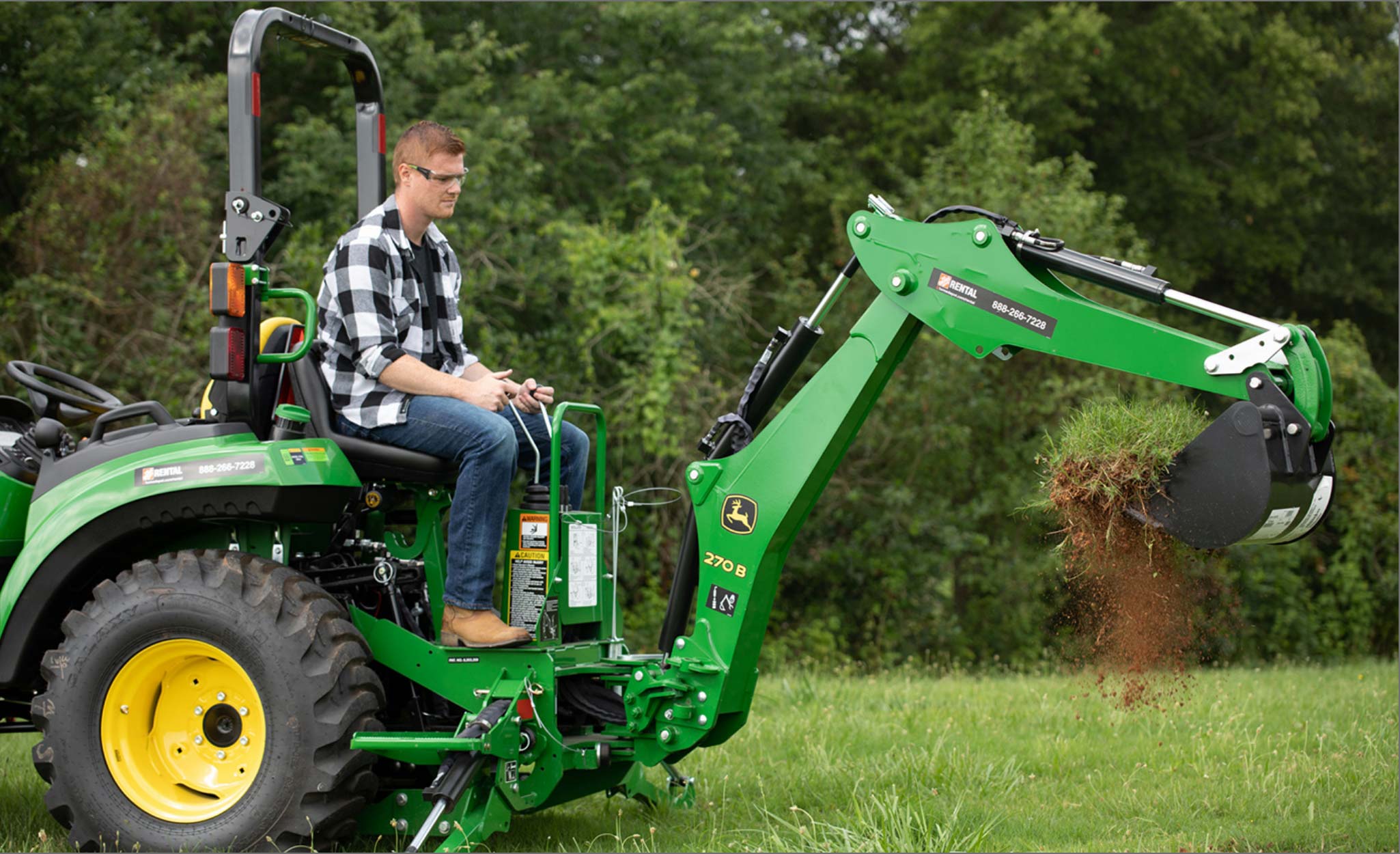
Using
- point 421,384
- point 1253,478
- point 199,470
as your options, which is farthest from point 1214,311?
point 199,470

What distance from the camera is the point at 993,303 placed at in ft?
13.9

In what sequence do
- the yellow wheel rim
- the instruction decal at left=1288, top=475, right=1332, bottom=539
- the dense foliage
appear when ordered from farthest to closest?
the dense foliage < the yellow wheel rim < the instruction decal at left=1288, top=475, right=1332, bottom=539

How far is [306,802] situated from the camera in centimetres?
419

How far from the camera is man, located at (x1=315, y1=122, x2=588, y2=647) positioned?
14.7ft

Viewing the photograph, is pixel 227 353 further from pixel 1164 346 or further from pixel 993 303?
pixel 1164 346

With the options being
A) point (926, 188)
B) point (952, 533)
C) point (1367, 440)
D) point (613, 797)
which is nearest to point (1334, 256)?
point (1367, 440)

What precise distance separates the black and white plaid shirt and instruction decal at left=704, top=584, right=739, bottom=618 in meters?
1.19

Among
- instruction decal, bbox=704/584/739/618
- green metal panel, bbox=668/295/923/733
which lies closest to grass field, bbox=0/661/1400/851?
green metal panel, bbox=668/295/923/733

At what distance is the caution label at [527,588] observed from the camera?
4.56m

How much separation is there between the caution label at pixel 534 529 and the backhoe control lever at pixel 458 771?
1.75ft

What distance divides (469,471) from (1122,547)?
209 centimetres

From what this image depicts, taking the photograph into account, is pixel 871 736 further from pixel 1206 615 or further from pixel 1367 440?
pixel 1367 440

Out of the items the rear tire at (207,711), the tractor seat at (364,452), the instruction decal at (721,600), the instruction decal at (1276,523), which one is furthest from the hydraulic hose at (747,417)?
the instruction decal at (1276,523)

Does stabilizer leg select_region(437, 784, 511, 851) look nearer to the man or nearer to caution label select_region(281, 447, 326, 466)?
the man
